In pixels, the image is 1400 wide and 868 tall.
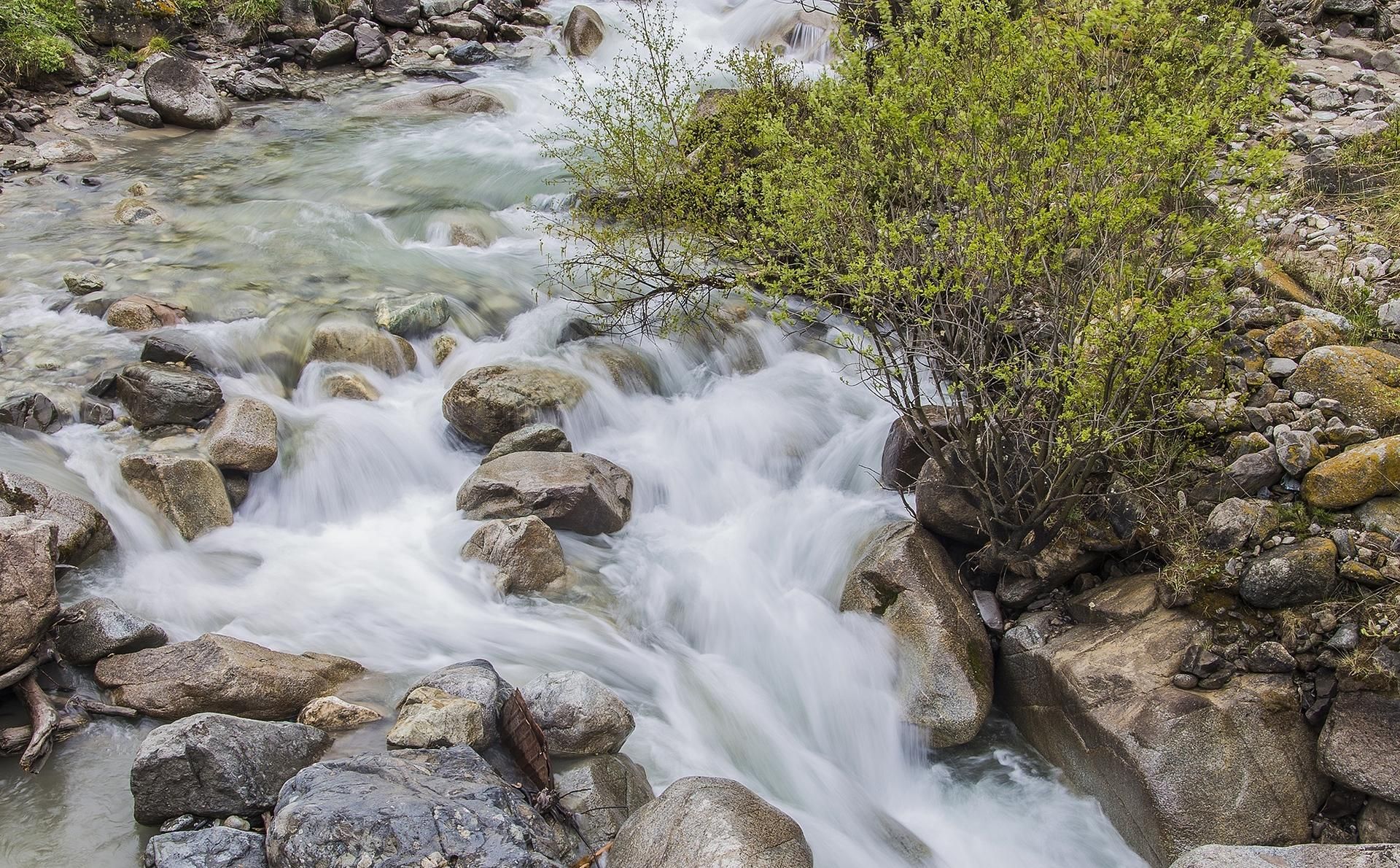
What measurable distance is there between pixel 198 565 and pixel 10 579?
2132 mm

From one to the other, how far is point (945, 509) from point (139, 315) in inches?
347

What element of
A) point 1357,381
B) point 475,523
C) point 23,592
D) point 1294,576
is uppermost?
point 1357,381

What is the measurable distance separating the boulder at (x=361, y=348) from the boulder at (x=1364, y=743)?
906 cm

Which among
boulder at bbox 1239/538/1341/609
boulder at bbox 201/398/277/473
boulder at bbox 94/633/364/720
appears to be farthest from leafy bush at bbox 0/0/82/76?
boulder at bbox 1239/538/1341/609

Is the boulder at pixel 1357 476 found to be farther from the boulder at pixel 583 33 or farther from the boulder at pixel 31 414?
the boulder at pixel 583 33

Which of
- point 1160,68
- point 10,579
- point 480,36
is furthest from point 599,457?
point 480,36

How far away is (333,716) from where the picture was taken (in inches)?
228

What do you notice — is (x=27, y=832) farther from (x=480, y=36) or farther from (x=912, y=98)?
(x=480, y=36)

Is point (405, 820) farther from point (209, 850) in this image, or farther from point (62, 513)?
point (62, 513)

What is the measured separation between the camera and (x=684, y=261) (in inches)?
405

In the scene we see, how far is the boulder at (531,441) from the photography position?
934cm

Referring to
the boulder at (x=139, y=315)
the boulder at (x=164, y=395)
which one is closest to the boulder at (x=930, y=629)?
the boulder at (x=164, y=395)

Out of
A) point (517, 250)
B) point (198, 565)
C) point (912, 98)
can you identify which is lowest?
point (198, 565)

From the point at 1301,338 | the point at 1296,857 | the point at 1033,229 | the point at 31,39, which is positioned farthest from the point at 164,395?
the point at 31,39
